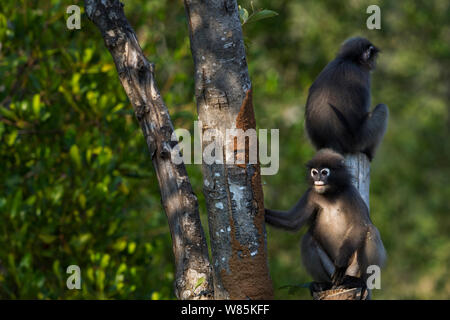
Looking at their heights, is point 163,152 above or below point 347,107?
below

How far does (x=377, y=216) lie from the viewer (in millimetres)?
12148

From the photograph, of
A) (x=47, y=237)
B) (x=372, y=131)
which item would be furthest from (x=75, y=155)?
(x=372, y=131)

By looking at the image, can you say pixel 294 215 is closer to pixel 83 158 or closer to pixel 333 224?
pixel 333 224

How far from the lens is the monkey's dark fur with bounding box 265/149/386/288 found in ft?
14.3

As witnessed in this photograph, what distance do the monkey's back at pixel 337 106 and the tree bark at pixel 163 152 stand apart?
8.50 feet

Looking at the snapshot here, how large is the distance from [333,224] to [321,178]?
1.30ft

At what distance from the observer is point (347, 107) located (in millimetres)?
5789

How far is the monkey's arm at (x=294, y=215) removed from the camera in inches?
175

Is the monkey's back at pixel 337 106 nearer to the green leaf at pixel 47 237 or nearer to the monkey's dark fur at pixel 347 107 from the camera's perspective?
the monkey's dark fur at pixel 347 107

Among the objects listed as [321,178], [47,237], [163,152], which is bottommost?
[47,237]

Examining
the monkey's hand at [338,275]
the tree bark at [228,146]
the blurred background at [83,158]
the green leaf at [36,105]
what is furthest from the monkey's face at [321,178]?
the green leaf at [36,105]

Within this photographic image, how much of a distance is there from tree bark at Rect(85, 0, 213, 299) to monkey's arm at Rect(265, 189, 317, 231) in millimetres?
1326
